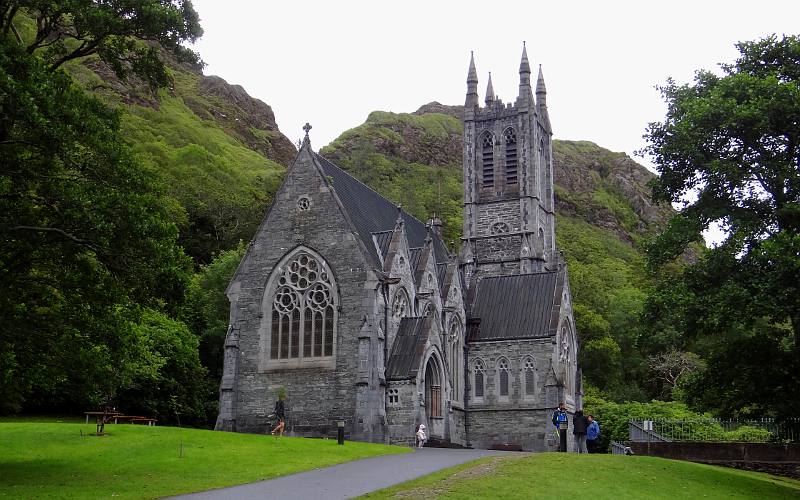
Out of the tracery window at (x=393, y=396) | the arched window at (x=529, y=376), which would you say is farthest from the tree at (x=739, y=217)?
the arched window at (x=529, y=376)

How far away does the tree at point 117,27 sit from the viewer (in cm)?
2005

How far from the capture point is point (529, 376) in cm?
4597

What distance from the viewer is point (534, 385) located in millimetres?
45625

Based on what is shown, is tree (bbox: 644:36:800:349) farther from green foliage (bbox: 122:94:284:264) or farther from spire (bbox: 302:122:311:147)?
green foliage (bbox: 122:94:284:264)

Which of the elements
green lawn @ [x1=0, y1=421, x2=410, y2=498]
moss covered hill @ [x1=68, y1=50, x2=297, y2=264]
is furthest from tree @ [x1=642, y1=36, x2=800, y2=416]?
moss covered hill @ [x1=68, y1=50, x2=297, y2=264]

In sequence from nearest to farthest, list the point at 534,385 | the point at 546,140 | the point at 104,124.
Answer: the point at 104,124, the point at 534,385, the point at 546,140

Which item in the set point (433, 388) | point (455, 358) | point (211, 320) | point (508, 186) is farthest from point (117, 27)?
point (508, 186)

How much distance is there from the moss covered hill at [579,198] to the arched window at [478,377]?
2234cm

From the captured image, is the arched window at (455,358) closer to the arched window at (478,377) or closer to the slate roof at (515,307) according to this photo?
the arched window at (478,377)

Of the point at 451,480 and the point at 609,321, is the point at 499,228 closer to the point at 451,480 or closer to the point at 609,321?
the point at 609,321

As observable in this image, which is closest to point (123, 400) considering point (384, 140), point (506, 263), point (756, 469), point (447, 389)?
point (447, 389)

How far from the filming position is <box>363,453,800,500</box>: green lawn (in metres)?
19.1

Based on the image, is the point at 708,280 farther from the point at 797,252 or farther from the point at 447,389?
the point at 447,389

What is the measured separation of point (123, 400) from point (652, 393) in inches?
1601
